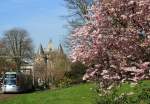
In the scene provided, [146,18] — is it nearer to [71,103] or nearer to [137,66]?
[137,66]

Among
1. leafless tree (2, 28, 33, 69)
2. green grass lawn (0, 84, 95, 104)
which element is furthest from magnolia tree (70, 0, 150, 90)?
leafless tree (2, 28, 33, 69)

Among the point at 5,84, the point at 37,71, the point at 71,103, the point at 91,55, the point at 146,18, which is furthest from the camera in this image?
the point at 37,71

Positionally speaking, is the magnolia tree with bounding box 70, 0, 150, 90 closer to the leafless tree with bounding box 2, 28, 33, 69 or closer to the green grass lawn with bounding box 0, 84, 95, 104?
the green grass lawn with bounding box 0, 84, 95, 104

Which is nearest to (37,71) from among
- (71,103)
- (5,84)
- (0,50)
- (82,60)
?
(0,50)

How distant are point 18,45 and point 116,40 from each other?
315ft

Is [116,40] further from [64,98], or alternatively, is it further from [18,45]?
[18,45]

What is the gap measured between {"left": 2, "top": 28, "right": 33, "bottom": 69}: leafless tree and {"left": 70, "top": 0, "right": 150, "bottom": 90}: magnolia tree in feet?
307

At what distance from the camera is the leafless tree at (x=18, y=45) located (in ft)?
344

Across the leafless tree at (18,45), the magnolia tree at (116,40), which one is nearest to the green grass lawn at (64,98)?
the magnolia tree at (116,40)

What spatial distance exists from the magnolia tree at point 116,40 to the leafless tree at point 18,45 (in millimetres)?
93480

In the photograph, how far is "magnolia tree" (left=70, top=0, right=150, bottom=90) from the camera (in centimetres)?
1015

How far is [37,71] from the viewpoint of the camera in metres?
109

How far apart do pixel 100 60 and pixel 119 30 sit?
3.05 ft

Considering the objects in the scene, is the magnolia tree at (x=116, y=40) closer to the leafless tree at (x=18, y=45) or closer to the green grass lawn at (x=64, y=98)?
the green grass lawn at (x=64, y=98)
